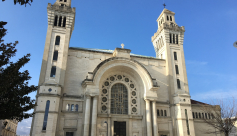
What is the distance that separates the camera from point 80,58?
28.7 metres

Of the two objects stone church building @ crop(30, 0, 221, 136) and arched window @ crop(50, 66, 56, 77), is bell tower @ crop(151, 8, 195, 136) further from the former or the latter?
arched window @ crop(50, 66, 56, 77)

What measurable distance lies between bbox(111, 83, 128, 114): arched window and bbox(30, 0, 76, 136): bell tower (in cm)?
754

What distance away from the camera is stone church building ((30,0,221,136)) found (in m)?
24.2

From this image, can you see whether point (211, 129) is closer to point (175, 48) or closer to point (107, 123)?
point (175, 48)

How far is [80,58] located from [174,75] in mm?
15687

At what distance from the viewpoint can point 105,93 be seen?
28.1 meters

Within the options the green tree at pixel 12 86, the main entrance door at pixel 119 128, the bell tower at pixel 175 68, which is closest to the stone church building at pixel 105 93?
the main entrance door at pixel 119 128

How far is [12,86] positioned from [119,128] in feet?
53.4

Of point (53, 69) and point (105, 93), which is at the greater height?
point (53, 69)

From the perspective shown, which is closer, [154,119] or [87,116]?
[87,116]

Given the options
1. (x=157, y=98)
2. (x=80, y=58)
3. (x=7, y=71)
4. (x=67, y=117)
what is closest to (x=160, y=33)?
(x=157, y=98)

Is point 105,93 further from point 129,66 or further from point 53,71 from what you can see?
point 53,71

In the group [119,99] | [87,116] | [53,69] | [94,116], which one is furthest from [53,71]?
[119,99]

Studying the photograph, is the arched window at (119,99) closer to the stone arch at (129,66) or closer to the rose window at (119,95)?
the rose window at (119,95)
